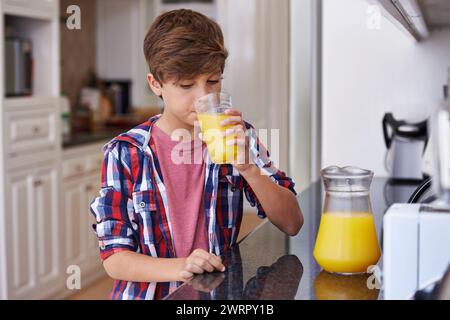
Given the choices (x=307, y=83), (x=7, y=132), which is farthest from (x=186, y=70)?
(x=7, y=132)

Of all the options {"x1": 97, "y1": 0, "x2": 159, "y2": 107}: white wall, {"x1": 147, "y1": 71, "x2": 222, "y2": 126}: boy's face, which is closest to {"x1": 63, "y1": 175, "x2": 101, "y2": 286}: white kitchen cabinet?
{"x1": 97, "y1": 0, "x2": 159, "y2": 107}: white wall

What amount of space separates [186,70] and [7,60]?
192cm

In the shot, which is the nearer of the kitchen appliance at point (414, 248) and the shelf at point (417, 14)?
the kitchen appliance at point (414, 248)

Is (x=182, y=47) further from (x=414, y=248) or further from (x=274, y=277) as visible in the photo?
(x=414, y=248)

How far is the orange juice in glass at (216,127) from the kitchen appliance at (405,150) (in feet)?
3.09

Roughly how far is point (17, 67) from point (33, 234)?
0.66 meters

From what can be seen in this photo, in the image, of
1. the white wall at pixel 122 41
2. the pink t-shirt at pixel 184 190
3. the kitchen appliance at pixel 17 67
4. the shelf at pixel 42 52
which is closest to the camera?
the pink t-shirt at pixel 184 190

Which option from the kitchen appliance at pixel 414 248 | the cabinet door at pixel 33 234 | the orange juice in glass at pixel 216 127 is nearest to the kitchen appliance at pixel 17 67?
the cabinet door at pixel 33 234

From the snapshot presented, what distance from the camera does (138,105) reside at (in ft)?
15.5

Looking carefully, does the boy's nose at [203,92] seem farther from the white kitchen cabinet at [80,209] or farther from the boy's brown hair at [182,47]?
the white kitchen cabinet at [80,209]

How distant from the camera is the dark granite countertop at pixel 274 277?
89 centimetres

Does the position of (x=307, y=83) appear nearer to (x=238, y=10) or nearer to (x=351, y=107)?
(x=351, y=107)
